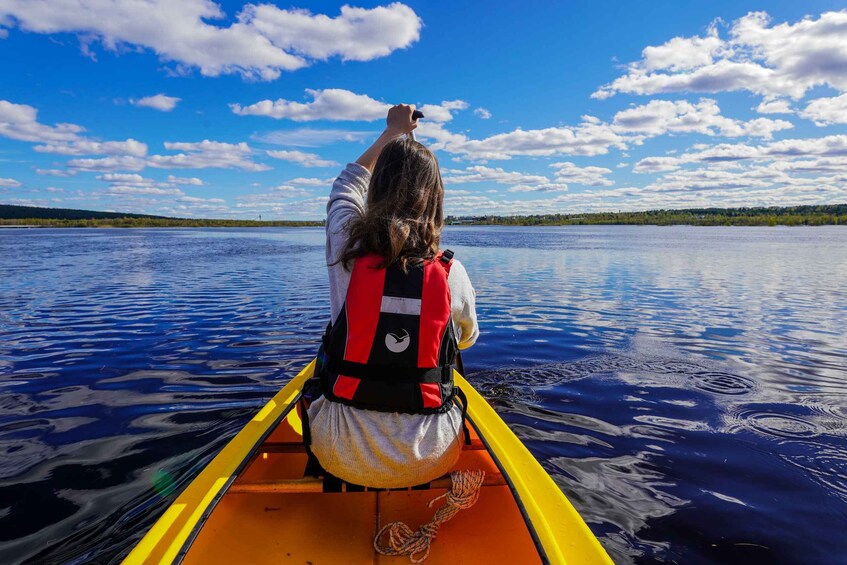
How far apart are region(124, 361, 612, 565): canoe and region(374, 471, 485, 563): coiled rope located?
1.9 inches

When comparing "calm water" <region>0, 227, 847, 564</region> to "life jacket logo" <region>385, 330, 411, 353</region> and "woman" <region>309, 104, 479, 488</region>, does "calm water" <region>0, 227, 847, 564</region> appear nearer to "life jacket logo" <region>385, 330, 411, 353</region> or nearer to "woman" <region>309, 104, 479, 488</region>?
"woman" <region>309, 104, 479, 488</region>

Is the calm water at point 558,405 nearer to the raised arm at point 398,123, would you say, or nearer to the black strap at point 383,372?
the black strap at point 383,372

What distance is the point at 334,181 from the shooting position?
2.72 meters

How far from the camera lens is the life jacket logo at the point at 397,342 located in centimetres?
232

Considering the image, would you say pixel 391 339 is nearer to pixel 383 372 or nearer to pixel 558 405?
pixel 383 372

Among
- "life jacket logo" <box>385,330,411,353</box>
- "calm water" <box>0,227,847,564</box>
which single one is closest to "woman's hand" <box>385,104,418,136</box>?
"life jacket logo" <box>385,330,411,353</box>

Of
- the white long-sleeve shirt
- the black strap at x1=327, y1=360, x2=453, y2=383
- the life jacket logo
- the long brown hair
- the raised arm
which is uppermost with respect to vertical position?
the raised arm

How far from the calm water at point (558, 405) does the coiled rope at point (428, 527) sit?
1.54 meters

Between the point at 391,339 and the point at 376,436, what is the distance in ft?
1.55

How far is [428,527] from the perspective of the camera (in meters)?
2.47

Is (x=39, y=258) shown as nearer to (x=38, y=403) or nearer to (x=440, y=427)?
(x=38, y=403)

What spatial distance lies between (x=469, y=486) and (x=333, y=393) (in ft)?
2.97

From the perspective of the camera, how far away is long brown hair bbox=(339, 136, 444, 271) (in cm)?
227

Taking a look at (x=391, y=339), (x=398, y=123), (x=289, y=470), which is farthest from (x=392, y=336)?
(x=289, y=470)
